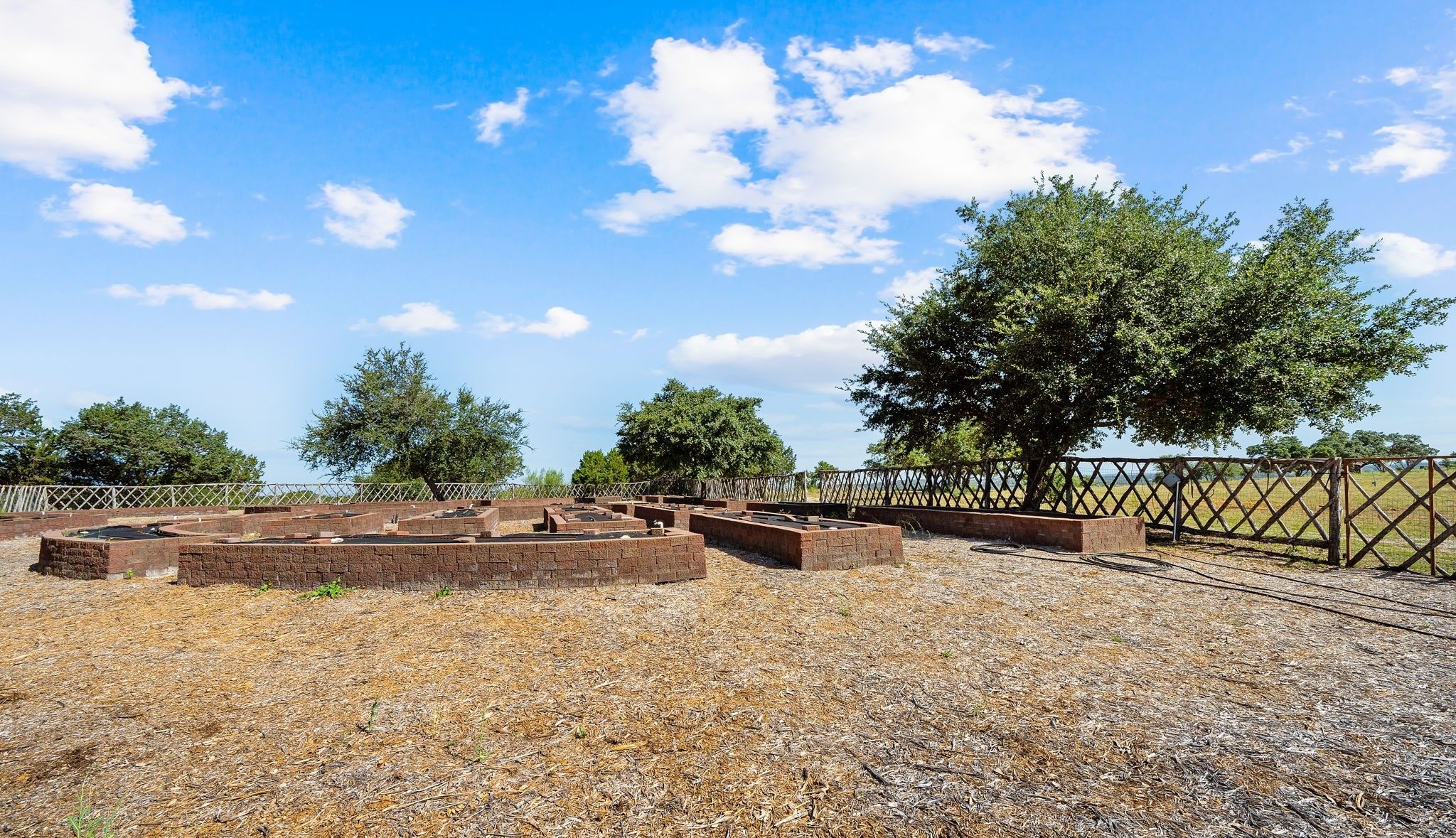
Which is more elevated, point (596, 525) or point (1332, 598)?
point (596, 525)

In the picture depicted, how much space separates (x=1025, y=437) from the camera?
19625mm

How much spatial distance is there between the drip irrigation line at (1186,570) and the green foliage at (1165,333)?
4615 millimetres

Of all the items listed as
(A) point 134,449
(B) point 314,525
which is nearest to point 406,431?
(A) point 134,449

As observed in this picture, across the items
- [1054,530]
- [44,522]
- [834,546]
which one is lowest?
[44,522]

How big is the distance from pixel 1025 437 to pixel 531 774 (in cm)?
1823

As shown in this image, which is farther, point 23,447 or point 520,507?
point 23,447

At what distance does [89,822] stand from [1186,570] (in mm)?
13245

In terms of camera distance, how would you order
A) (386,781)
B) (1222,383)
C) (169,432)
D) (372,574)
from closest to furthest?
(386,781) < (372,574) < (1222,383) < (169,432)

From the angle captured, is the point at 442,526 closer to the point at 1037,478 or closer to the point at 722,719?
the point at 722,719

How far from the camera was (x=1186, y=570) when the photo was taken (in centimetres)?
1150

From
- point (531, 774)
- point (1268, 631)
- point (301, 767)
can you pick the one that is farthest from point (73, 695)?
point (1268, 631)

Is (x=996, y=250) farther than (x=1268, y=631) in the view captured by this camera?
Yes

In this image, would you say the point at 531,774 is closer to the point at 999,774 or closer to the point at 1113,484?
the point at 999,774

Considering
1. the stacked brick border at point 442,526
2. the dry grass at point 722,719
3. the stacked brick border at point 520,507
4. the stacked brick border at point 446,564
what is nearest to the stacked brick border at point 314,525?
the stacked brick border at point 442,526
